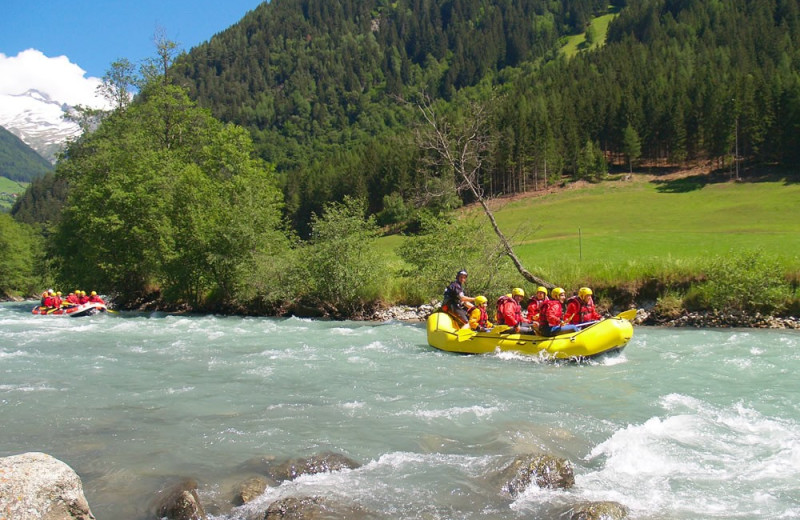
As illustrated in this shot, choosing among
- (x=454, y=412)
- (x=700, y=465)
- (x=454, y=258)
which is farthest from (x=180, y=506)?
(x=454, y=258)

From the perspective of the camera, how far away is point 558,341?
47.8 ft

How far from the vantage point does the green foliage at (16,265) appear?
59531 mm

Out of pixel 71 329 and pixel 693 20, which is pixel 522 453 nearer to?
pixel 71 329

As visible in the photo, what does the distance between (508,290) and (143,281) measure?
22538 mm

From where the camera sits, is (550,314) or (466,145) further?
(466,145)

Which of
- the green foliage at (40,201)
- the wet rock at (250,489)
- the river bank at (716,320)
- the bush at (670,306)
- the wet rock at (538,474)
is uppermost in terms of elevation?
the green foliage at (40,201)

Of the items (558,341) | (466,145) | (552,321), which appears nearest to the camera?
(558,341)

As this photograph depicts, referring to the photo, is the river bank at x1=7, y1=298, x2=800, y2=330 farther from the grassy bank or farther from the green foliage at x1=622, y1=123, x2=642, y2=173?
the green foliage at x1=622, y1=123, x2=642, y2=173

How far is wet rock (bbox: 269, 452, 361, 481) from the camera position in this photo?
742 centimetres

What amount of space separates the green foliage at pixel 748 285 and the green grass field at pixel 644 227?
89cm

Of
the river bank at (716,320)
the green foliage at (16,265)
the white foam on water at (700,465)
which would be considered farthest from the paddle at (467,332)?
the green foliage at (16,265)

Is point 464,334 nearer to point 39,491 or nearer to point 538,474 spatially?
point 538,474

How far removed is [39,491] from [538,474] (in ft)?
16.5

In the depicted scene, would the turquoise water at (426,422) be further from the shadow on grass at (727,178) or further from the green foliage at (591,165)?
the green foliage at (591,165)
